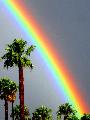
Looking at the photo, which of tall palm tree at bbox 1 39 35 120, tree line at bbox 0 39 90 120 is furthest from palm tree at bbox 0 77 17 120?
tall palm tree at bbox 1 39 35 120

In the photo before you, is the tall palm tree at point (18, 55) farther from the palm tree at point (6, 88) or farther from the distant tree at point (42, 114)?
the distant tree at point (42, 114)

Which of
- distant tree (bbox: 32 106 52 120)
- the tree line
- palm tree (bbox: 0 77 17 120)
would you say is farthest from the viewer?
distant tree (bbox: 32 106 52 120)

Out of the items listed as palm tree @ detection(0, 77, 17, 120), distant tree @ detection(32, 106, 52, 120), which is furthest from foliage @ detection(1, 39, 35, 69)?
distant tree @ detection(32, 106, 52, 120)

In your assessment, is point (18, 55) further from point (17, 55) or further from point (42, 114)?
point (42, 114)

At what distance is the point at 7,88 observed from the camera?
92.5 m

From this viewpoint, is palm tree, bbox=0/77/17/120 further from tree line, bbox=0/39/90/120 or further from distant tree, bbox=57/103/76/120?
distant tree, bbox=57/103/76/120

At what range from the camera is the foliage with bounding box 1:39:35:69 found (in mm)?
59031

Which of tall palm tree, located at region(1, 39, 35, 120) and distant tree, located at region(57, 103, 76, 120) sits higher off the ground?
distant tree, located at region(57, 103, 76, 120)

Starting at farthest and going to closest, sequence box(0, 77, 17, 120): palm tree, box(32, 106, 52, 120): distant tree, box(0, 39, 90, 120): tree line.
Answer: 1. box(32, 106, 52, 120): distant tree
2. box(0, 77, 17, 120): palm tree
3. box(0, 39, 90, 120): tree line

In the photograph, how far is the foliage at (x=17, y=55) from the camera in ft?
194

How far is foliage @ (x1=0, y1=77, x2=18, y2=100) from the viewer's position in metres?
92.3

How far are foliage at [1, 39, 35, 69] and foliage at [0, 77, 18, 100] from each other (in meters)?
31.9

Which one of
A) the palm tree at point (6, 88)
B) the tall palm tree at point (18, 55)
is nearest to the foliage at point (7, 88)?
the palm tree at point (6, 88)

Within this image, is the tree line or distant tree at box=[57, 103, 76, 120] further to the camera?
distant tree at box=[57, 103, 76, 120]
